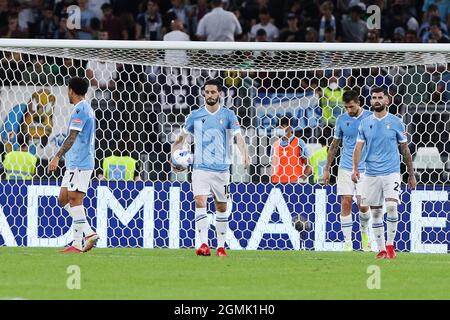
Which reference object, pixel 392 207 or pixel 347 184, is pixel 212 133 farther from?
pixel 347 184

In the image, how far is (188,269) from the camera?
12.6 meters

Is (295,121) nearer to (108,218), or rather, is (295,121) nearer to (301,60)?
(301,60)

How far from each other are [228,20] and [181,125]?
4.58 m

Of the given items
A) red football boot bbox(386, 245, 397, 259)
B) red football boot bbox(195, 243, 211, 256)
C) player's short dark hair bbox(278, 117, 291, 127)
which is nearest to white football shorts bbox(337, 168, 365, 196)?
player's short dark hair bbox(278, 117, 291, 127)

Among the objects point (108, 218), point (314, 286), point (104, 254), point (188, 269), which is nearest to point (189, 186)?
point (108, 218)

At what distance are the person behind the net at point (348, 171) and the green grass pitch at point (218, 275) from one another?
2.00ft

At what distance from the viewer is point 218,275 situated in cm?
1202

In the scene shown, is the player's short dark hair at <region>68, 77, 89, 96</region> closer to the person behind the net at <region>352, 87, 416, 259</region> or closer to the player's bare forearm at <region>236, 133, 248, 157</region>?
the player's bare forearm at <region>236, 133, 248, 157</region>

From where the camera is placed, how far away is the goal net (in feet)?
53.0

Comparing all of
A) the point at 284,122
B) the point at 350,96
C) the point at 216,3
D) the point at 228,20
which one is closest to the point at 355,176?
the point at 350,96

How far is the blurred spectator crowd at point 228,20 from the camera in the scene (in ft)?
68.6

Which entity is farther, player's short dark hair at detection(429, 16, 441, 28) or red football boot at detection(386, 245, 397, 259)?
player's short dark hair at detection(429, 16, 441, 28)

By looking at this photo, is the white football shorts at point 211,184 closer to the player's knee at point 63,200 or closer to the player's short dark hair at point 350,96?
the player's knee at point 63,200

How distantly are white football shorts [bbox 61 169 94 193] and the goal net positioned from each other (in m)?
1.83
